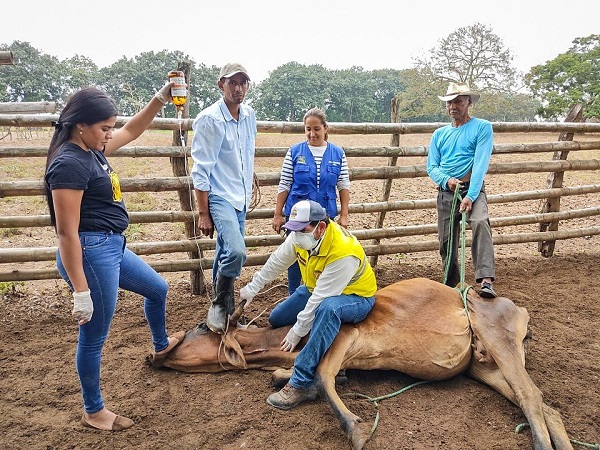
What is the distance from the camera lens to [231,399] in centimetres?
286

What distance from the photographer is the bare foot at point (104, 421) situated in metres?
2.53

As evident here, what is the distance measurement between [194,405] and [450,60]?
122 feet

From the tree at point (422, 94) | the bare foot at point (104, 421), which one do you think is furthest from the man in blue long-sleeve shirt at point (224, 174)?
the tree at point (422, 94)

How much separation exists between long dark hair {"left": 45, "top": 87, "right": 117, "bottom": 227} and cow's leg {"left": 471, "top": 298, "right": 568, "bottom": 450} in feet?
8.57

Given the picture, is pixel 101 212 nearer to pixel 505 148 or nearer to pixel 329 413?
pixel 329 413

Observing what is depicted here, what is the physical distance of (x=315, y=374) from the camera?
2773 millimetres

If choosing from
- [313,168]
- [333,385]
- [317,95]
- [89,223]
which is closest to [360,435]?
[333,385]

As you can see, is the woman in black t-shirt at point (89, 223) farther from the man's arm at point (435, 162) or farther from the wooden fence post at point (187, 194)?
the man's arm at point (435, 162)

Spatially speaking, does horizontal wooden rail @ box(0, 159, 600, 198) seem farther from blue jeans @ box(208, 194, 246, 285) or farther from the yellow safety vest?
the yellow safety vest

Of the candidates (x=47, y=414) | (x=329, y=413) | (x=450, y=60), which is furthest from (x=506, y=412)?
(x=450, y=60)

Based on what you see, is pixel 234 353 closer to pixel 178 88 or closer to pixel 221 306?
pixel 221 306

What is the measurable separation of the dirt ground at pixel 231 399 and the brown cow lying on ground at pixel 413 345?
4.2 inches

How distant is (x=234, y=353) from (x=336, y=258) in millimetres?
1011

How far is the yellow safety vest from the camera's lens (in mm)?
2803
